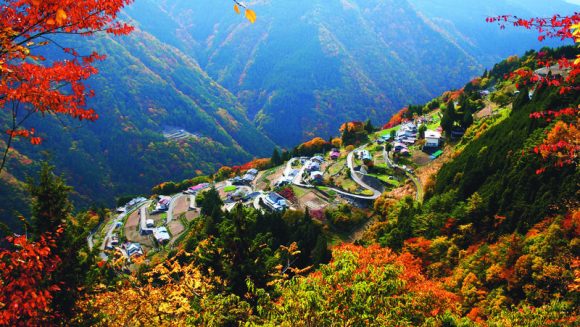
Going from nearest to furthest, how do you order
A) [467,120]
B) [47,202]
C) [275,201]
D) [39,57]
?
[39,57]
[47,202]
[275,201]
[467,120]

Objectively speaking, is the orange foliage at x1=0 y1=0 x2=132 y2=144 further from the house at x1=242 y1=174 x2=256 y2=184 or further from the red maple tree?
the house at x1=242 y1=174 x2=256 y2=184

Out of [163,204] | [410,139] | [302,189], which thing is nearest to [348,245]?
[302,189]

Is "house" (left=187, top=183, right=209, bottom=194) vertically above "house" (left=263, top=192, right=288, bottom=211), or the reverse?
"house" (left=187, top=183, right=209, bottom=194)

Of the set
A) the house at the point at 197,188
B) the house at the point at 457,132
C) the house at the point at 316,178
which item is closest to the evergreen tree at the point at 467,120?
the house at the point at 457,132

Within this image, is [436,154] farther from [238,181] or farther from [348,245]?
[348,245]

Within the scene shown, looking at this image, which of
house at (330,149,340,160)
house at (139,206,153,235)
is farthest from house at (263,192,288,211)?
house at (330,149,340,160)

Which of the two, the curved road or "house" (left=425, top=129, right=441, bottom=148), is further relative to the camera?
"house" (left=425, top=129, right=441, bottom=148)

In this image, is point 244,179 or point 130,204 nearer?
point 244,179

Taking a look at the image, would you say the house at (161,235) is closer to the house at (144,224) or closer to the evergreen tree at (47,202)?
the house at (144,224)
